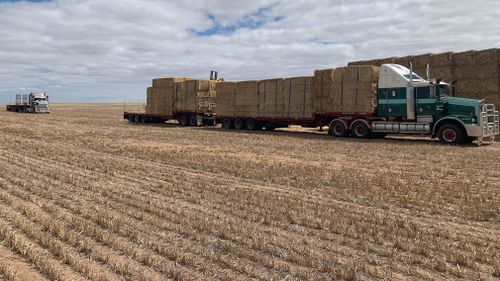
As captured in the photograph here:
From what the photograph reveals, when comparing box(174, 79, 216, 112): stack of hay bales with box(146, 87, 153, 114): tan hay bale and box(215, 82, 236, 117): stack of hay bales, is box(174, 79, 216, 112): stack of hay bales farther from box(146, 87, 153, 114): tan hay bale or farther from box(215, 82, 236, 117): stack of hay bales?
box(146, 87, 153, 114): tan hay bale

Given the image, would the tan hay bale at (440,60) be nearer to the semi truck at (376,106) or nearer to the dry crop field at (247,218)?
the semi truck at (376,106)

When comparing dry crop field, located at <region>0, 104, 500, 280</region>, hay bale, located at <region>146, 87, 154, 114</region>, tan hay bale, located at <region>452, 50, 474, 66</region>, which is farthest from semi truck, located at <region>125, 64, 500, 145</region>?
hay bale, located at <region>146, 87, 154, 114</region>

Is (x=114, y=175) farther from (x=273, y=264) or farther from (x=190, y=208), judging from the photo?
(x=273, y=264)

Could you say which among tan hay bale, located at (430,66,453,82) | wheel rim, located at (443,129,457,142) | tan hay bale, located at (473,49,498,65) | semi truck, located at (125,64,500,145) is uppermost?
tan hay bale, located at (473,49,498,65)

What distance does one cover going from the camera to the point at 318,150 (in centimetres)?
1738

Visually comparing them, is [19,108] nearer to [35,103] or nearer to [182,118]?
[35,103]

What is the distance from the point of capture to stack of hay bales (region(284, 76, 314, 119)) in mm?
25094

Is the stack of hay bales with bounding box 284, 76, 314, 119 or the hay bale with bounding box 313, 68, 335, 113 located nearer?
the hay bale with bounding box 313, 68, 335, 113

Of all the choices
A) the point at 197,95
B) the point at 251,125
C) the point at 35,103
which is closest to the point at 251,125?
the point at 251,125

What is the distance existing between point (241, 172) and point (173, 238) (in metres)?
5.69

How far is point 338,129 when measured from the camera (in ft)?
78.0

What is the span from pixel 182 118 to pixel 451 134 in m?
19.6

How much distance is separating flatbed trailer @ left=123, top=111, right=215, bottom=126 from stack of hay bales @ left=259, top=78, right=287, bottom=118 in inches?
221

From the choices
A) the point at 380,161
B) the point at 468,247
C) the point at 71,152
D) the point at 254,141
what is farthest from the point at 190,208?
the point at 254,141
